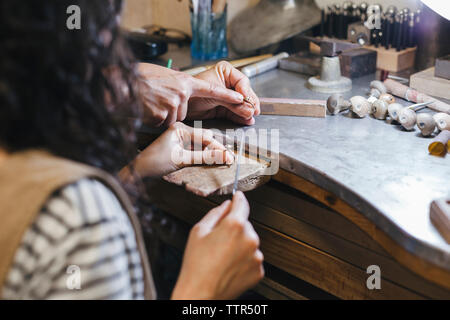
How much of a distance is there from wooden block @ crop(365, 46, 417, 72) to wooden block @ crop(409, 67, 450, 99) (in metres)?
0.26

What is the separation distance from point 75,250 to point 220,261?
0.28 m

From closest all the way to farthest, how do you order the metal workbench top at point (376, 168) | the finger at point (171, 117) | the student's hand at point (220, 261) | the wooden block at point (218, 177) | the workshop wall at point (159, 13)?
1. the student's hand at point (220, 261)
2. the metal workbench top at point (376, 168)
3. the wooden block at point (218, 177)
4. the finger at point (171, 117)
5. the workshop wall at point (159, 13)

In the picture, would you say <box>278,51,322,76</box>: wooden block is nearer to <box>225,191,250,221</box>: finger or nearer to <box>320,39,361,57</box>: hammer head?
<box>320,39,361,57</box>: hammer head

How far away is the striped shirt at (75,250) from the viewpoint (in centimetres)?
60

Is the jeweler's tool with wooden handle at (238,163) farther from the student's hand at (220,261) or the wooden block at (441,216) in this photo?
the wooden block at (441,216)

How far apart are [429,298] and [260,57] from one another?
4.29 ft

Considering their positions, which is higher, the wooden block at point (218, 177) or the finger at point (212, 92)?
the finger at point (212, 92)

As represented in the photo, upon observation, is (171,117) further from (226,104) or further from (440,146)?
(440,146)

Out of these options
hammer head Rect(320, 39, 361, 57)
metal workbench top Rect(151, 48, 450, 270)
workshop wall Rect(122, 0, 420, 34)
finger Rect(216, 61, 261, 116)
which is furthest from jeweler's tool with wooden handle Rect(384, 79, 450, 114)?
workshop wall Rect(122, 0, 420, 34)

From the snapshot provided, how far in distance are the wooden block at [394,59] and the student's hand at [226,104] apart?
0.74 metres

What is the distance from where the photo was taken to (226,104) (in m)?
1.41

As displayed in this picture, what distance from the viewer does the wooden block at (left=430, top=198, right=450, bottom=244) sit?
878 mm

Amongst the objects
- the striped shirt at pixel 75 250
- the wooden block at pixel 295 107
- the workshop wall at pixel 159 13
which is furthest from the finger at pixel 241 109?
the workshop wall at pixel 159 13

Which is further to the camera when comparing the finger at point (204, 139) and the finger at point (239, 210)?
the finger at point (204, 139)
